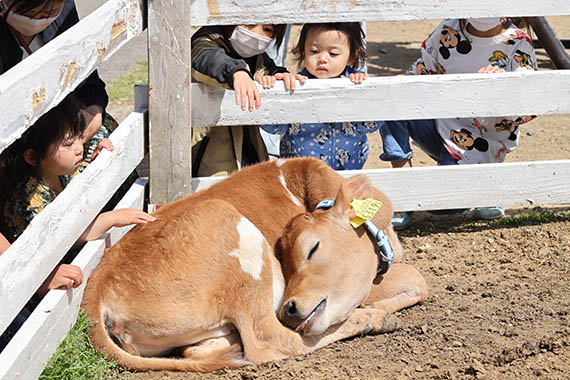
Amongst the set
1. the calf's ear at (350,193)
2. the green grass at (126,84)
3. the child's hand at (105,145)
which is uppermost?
the child's hand at (105,145)

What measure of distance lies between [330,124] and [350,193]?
1.10 metres

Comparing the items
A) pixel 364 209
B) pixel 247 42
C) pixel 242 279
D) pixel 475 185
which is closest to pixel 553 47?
pixel 475 185

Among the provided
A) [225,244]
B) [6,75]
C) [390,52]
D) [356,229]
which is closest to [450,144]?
[356,229]

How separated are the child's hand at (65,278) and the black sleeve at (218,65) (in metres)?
1.47

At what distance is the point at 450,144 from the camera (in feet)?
18.0

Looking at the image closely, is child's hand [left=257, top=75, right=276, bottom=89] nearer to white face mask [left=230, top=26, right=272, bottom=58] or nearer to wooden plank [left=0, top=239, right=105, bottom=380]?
white face mask [left=230, top=26, right=272, bottom=58]

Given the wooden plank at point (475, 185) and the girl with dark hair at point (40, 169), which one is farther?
the wooden plank at point (475, 185)

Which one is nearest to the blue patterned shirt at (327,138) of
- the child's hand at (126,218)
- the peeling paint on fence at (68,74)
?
the child's hand at (126,218)

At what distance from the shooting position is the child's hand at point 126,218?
3627 millimetres

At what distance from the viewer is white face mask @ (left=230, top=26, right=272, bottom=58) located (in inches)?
182

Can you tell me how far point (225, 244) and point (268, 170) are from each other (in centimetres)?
63

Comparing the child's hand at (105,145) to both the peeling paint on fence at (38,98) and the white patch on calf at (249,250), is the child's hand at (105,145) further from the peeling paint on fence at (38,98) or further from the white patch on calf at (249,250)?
the peeling paint on fence at (38,98)

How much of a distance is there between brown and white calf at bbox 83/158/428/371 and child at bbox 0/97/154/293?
0.29m

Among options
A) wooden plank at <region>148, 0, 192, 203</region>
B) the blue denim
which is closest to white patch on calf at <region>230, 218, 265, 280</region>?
wooden plank at <region>148, 0, 192, 203</region>
